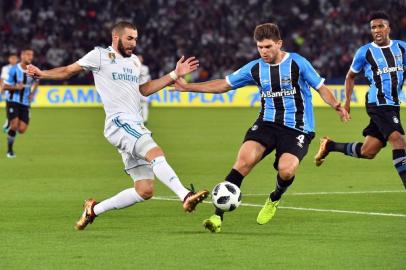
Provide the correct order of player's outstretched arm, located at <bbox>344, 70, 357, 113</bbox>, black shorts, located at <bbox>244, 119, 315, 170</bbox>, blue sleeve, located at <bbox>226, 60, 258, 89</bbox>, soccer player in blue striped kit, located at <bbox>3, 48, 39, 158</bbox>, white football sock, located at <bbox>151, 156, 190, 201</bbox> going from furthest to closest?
soccer player in blue striped kit, located at <bbox>3, 48, 39, 158</bbox>, player's outstretched arm, located at <bbox>344, 70, 357, 113</bbox>, blue sleeve, located at <bbox>226, 60, 258, 89</bbox>, black shorts, located at <bbox>244, 119, 315, 170</bbox>, white football sock, located at <bbox>151, 156, 190, 201</bbox>

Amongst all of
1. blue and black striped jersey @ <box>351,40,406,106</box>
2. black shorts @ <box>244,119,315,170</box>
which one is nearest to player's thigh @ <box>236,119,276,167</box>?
black shorts @ <box>244,119,315,170</box>

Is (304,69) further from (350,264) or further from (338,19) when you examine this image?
(338,19)

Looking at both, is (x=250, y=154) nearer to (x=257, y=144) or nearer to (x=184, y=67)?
(x=257, y=144)

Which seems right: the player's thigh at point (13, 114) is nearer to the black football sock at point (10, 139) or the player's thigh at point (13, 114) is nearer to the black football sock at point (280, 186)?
the black football sock at point (10, 139)

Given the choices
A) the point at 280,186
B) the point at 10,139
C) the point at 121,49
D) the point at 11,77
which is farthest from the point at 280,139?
the point at 11,77

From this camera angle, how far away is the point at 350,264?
814 cm

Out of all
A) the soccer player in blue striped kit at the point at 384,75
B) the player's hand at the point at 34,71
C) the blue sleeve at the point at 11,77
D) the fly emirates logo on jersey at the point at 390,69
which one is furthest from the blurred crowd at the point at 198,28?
the player's hand at the point at 34,71

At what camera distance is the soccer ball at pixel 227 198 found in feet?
33.0

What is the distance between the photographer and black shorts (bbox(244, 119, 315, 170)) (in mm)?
10633

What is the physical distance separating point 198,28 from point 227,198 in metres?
34.7

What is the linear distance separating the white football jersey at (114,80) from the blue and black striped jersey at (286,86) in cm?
107

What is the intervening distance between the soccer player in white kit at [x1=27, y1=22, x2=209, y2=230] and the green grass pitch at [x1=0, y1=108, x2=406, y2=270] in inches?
12.9

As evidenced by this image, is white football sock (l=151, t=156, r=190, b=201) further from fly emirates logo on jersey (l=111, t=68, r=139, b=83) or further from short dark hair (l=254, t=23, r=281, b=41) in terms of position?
short dark hair (l=254, t=23, r=281, b=41)

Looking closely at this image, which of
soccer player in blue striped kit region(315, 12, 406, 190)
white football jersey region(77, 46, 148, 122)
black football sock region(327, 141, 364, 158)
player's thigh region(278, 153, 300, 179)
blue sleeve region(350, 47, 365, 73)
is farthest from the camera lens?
black football sock region(327, 141, 364, 158)
